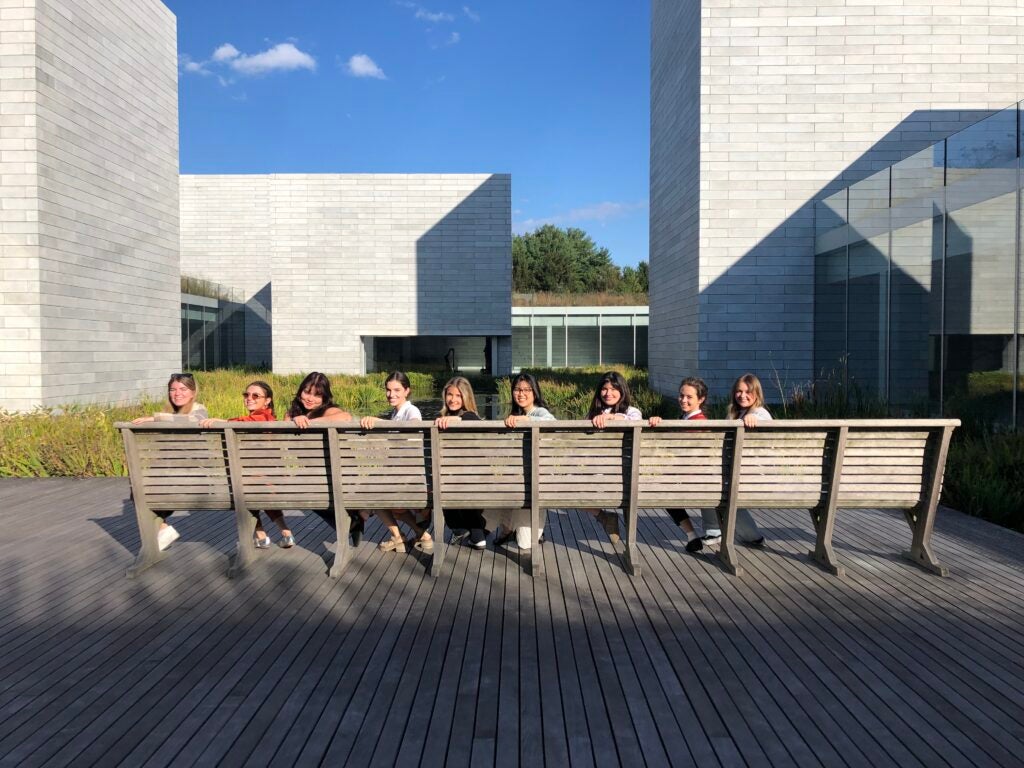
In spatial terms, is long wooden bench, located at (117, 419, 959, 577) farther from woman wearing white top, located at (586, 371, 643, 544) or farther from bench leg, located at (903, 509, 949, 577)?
woman wearing white top, located at (586, 371, 643, 544)

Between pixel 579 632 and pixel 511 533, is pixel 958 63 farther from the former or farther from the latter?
pixel 579 632

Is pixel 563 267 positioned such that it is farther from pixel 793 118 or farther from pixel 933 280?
pixel 933 280

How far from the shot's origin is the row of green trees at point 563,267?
56.7 metres

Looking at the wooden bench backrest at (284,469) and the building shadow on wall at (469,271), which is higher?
the building shadow on wall at (469,271)

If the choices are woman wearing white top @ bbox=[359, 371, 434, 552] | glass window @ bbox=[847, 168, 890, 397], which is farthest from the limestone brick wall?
woman wearing white top @ bbox=[359, 371, 434, 552]

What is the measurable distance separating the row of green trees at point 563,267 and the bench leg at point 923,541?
169ft

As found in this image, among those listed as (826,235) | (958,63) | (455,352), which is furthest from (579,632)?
(455,352)

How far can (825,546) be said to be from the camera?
4496 mm

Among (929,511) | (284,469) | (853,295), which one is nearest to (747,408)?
(929,511)

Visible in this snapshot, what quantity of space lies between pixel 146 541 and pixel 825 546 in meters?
4.34

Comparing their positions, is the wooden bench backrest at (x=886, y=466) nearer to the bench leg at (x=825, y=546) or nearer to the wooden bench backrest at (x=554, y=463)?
the wooden bench backrest at (x=554, y=463)

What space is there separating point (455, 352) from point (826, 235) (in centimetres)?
1814

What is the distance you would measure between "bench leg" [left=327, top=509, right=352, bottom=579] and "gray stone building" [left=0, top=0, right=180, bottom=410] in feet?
30.1

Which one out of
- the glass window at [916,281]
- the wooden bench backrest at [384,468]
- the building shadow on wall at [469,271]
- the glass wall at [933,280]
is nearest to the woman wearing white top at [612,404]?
the wooden bench backrest at [384,468]
